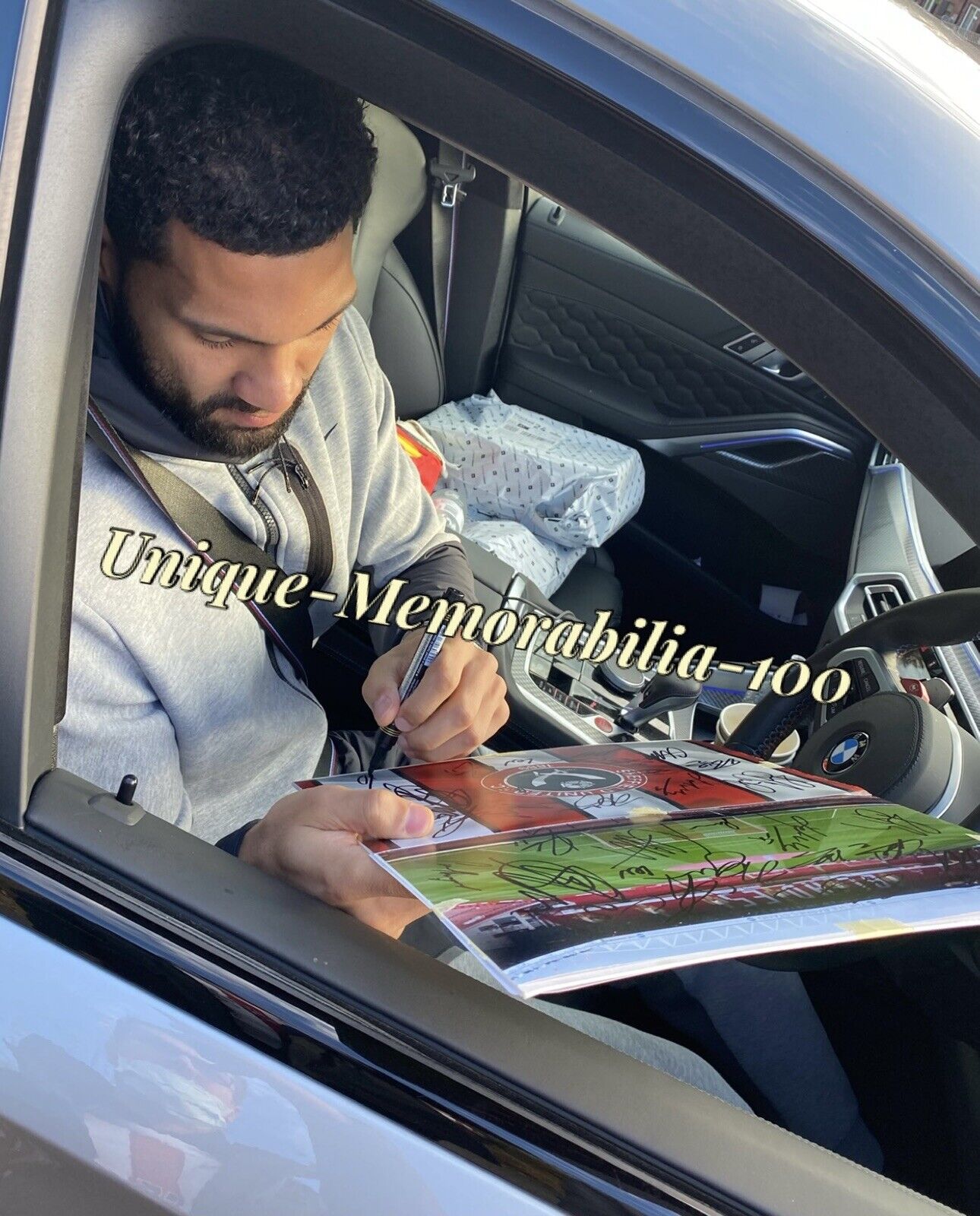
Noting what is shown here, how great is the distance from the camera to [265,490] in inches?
45.9

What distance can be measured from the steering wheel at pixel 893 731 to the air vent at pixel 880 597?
16.7 inches

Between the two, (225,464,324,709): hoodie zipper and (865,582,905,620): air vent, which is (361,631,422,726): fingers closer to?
(225,464,324,709): hoodie zipper

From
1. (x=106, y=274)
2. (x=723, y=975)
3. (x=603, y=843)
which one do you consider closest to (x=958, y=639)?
(x=723, y=975)

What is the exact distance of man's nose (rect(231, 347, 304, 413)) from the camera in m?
1.00

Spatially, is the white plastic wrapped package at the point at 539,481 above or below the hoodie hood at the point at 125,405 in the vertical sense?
above

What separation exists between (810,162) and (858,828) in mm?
469

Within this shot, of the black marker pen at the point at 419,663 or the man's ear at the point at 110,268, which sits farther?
the black marker pen at the point at 419,663

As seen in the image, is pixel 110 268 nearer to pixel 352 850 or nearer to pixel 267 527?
pixel 267 527

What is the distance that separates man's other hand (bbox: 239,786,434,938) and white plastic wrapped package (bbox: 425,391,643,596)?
4.88ft

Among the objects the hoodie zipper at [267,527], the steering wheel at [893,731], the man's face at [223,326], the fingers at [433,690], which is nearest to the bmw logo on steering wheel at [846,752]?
the steering wheel at [893,731]

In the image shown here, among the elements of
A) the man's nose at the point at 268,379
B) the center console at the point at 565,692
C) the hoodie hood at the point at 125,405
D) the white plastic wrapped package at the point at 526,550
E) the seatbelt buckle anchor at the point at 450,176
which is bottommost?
the center console at the point at 565,692

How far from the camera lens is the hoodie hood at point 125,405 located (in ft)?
2.99

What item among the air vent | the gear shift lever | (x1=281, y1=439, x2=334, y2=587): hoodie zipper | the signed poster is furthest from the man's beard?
the air vent

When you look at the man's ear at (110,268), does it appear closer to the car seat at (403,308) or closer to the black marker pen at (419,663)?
the black marker pen at (419,663)
